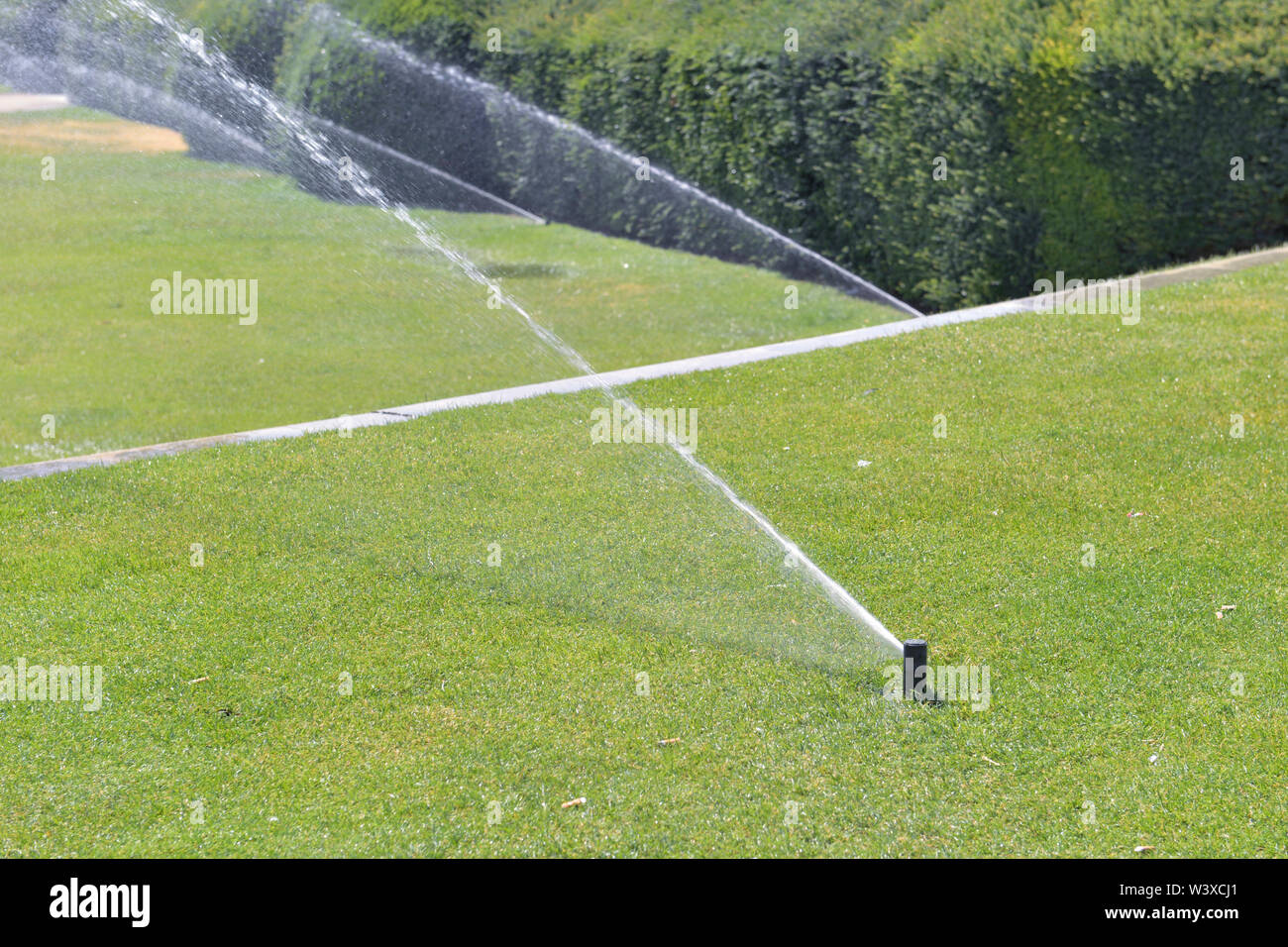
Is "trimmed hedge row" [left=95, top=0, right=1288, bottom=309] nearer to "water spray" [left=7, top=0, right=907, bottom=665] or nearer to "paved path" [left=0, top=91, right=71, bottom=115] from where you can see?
"water spray" [left=7, top=0, right=907, bottom=665]

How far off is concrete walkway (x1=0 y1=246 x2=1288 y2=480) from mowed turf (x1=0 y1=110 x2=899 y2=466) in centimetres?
91

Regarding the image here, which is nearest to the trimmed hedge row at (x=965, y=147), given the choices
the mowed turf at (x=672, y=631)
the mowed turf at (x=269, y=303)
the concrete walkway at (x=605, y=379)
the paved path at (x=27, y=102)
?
the concrete walkway at (x=605, y=379)

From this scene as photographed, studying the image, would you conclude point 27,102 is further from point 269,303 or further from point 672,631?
point 672,631

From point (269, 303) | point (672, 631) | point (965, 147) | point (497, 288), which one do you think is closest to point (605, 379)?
point (497, 288)

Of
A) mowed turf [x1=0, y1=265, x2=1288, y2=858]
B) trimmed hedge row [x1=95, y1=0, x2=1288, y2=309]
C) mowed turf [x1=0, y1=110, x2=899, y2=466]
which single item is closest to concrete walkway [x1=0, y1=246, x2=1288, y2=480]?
mowed turf [x1=0, y1=265, x2=1288, y2=858]

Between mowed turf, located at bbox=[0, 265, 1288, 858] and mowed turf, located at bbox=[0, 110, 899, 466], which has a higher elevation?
mowed turf, located at bbox=[0, 110, 899, 466]

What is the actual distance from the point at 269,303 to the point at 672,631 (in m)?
9.85

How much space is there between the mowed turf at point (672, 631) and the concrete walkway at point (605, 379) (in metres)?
0.29

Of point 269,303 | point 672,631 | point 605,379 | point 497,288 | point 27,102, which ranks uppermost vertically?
point 27,102

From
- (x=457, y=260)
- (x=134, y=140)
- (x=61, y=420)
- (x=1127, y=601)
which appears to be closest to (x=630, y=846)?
(x=1127, y=601)

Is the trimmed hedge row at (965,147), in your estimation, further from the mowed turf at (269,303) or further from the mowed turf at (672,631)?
the mowed turf at (672,631)

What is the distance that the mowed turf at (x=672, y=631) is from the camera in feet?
15.1

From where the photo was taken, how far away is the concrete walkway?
344 inches

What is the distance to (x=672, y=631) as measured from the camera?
6.01 meters
